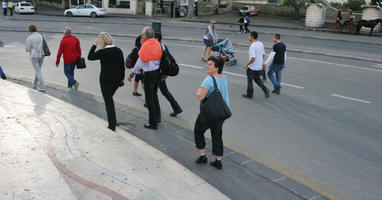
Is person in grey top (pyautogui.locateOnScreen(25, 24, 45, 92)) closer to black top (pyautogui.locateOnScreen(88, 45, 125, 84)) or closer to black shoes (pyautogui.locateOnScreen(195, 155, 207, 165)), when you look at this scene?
black top (pyautogui.locateOnScreen(88, 45, 125, 84))

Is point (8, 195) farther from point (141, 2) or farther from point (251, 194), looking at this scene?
point (141, 2)

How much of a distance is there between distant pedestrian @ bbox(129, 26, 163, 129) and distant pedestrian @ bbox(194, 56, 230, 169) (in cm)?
164

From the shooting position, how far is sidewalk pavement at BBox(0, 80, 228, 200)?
14.8 ft

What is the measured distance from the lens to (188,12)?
41688 mm

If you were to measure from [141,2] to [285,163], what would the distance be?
4175 centimetres

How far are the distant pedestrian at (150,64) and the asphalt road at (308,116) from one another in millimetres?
1072

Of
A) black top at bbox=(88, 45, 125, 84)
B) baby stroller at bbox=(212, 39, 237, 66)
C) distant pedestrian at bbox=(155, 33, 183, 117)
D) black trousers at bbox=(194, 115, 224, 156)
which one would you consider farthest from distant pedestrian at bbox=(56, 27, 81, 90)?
baby stroller at bbox=(212, 39, 237, 66)

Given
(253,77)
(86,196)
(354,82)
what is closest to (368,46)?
(354,82)

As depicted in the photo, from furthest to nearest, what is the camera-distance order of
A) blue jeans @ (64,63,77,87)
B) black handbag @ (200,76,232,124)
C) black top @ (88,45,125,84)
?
blue jeans @ (64,63,77,87) < black top @ (88,45,125,84) < black handbag @ (200,76,232,124)

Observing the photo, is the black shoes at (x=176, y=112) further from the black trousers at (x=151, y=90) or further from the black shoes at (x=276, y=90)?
the black shoes at (x=276, y=90)

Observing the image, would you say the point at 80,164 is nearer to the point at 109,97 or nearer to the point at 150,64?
the point at 109,97

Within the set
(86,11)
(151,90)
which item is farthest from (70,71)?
(86,11)

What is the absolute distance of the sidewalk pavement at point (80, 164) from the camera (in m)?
4.52

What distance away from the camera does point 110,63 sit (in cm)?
629
